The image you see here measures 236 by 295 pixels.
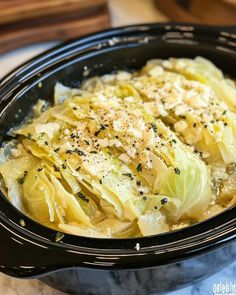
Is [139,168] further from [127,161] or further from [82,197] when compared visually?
[82,197]

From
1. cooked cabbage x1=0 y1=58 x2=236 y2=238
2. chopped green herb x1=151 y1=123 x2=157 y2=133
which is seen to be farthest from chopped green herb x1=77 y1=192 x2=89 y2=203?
chopped green herb x1=151 y1=123 x2=157 y2=133

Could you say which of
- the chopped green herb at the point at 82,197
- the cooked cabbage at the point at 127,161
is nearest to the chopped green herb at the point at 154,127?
the cooked cabbage at the point at 127,161

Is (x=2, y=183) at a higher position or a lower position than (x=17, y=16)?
lower

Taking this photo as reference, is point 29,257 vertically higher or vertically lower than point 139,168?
lower

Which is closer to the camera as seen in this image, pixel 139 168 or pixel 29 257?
pixel 29 257

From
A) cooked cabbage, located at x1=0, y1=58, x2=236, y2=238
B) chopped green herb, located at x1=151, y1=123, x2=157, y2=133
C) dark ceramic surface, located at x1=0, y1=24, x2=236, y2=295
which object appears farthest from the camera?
chopped green herb, located at x1=151, y1=123, x2=157, y2=133

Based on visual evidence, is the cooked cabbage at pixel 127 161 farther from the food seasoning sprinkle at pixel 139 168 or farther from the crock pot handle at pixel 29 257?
the crock pot handle at pixel 29 257

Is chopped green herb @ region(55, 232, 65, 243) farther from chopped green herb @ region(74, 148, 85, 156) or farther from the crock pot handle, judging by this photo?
chopped green herb @ region(74, 148, 85, 156)

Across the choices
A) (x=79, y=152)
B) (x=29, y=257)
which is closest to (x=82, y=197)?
(x=79, y=152)

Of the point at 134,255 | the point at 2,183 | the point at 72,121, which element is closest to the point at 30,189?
the point at 2,183

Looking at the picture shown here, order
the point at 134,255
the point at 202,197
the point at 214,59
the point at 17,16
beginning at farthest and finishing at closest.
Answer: the point at 17,16
the point at 214,59
the point at 202,197
the point at 134,255

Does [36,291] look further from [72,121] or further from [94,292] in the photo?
[72,121]
